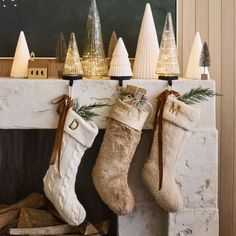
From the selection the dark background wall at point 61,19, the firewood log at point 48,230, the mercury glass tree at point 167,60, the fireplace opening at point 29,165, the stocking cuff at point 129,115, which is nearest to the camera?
the stocking cuff at point 129,115

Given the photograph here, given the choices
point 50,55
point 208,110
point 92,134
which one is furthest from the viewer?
point 50,55

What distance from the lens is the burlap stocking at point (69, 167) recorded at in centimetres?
176

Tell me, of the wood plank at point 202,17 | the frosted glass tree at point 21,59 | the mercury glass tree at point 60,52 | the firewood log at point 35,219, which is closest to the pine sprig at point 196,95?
the wood plank at point 202,17

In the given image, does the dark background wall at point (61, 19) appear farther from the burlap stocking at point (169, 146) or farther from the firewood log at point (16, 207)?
the firewood log at point (16, 207)

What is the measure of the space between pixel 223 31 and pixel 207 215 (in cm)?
88

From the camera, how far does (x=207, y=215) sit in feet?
6.29

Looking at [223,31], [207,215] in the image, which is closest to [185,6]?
[223,31]

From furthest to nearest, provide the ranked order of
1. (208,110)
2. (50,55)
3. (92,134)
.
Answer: (50,55) → (208,110) → (92,134)

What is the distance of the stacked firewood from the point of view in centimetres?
198

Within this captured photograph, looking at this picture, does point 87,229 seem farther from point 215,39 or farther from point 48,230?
point 215,39

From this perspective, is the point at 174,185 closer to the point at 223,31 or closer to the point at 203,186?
the point at 203,186

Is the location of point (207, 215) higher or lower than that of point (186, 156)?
lower

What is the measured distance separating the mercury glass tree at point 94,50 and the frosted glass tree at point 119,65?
0.08 metres

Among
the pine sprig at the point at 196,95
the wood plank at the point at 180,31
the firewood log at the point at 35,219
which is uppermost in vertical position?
the wood plank at the point at 180,31
